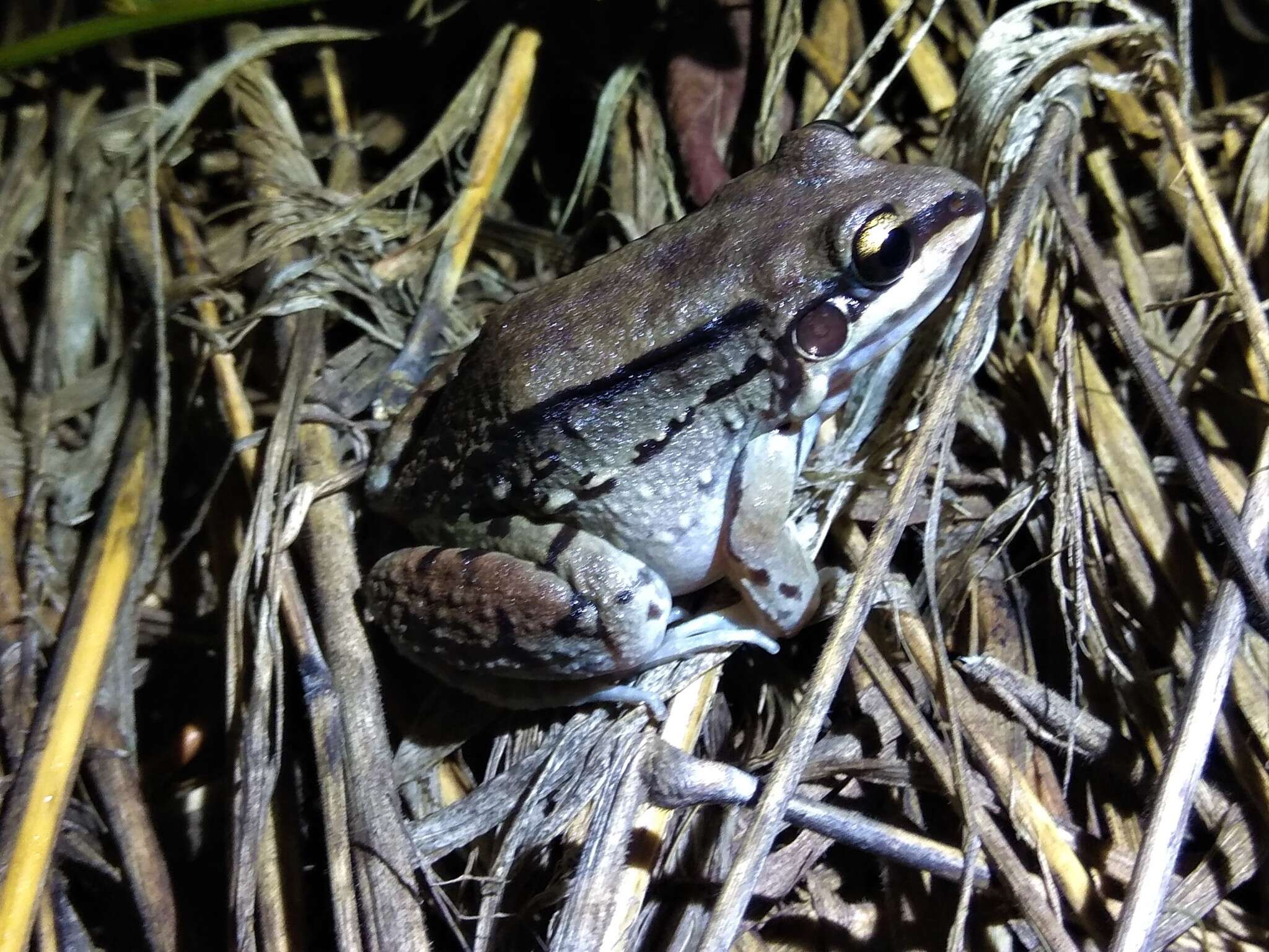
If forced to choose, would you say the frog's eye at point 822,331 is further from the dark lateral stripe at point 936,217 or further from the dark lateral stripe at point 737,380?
the dark lateral stripe at point 936,217

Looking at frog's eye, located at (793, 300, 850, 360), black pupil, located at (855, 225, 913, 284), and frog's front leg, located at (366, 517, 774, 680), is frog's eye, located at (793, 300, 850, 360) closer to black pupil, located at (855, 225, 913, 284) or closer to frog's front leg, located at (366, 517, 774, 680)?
black pupil, located at (855, 225, 913, 284)

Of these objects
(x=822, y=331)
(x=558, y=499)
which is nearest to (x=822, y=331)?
(x=822, y=331)

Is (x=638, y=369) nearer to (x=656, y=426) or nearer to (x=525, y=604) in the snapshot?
(x=656, y=426)

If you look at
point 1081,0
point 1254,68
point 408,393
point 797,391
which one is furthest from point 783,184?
point 1254,68

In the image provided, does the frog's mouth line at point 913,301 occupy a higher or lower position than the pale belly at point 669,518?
higher

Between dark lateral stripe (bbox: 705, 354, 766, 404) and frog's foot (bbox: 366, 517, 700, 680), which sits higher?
dark lateral stripe (bbox: 705, 354, 766, 404)

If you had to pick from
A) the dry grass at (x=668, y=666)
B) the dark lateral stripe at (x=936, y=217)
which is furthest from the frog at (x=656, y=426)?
the dry grass at (x=668, y=666)

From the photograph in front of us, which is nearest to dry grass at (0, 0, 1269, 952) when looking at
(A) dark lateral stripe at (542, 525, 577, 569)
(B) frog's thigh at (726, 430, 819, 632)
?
(B) frog's thigh at (726, 430, 819, 632)
